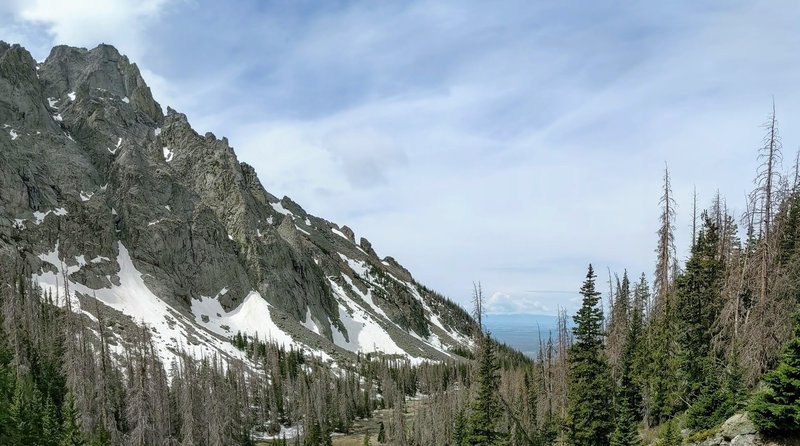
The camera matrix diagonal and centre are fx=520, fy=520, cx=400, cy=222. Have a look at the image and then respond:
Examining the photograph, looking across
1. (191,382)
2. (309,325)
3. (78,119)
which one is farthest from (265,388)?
(78,119)

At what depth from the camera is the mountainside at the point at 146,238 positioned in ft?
426

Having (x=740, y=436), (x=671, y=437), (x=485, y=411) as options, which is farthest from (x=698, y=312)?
(x=485, y=411)

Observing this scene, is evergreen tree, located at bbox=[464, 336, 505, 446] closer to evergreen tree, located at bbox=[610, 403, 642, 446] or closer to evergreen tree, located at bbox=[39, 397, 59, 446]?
evergreen tree, located at bbox=[610, 403, 642, 446]

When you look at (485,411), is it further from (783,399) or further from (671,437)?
(783,399)

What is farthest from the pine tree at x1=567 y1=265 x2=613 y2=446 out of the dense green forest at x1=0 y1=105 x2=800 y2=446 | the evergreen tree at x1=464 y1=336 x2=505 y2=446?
the evergreen tree at x1=464 y1=336 x2=505 y2=446

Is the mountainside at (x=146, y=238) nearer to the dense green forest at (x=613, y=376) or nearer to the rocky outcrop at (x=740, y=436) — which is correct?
the dense green forest at (x=613, y=376)

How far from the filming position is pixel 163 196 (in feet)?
559

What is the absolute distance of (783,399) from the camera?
21.8m

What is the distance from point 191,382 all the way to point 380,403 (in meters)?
68.2

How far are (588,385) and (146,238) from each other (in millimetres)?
147891

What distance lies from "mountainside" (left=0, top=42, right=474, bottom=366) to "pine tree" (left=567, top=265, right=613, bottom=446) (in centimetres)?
9769

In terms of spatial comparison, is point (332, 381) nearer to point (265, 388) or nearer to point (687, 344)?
point (265, 388)

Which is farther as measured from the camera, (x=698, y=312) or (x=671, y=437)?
(x=698, y=312)

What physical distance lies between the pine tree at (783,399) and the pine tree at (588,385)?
13.9 metres
